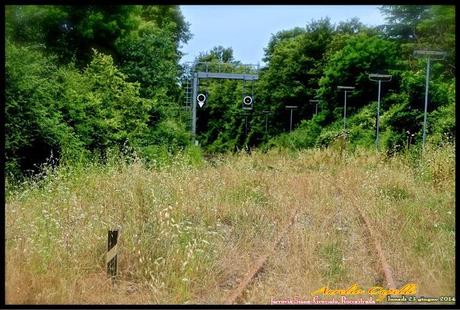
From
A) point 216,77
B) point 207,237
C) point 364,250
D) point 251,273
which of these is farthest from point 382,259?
point 216,77

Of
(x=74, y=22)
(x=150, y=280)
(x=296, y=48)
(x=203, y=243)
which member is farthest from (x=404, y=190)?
(x=296, y=48)

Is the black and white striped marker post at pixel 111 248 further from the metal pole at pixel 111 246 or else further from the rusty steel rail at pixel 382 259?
the rusty steel rail at pixel 382 259

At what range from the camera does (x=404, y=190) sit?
31.9 feet

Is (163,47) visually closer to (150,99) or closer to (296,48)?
(150,99)

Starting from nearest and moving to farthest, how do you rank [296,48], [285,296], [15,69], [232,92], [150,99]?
[285,296]
[15,69]
[150,99]
[296,48]
[232,92]

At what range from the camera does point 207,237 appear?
21.0 feet

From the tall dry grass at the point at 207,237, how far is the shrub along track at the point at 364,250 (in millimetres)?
48

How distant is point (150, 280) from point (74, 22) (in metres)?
8.94

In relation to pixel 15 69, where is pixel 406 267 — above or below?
below

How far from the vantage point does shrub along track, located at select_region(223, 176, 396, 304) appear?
5.16 metres

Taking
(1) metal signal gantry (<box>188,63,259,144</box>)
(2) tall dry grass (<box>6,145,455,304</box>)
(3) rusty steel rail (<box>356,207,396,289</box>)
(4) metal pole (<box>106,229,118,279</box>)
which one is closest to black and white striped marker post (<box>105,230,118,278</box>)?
(4) metal pole (<box>106,229,118,279</box>)

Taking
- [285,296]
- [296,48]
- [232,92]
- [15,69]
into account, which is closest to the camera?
[285,296]

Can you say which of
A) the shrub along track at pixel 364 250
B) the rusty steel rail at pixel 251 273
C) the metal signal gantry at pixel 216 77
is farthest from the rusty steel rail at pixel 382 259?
the metal signal gantry at pixel 216 77

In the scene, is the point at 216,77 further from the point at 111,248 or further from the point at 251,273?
the point at 111,248
